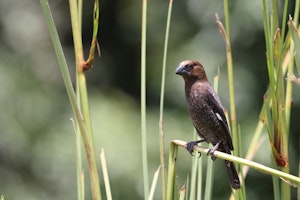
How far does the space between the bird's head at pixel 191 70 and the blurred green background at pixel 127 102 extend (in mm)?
1495

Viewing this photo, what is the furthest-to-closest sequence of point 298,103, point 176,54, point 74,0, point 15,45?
point 15,45, point 176,54, point 298,103, point 74,0

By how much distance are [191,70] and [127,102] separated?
2.09 meters

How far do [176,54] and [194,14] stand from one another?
0.24 m

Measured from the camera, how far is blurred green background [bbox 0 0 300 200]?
3.62 m

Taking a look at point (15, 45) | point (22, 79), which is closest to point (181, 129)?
point (22, 79)

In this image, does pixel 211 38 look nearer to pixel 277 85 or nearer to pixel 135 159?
pixel 135 159

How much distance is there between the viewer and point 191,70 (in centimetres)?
196

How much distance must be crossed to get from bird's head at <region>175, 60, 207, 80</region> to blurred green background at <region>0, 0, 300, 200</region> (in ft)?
4.91

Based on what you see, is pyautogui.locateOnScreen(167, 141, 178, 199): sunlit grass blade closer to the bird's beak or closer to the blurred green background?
the bird's beak

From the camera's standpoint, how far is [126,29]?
4.42 metres

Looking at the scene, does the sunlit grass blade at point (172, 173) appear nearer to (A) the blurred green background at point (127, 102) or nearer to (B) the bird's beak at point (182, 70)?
(B) the bird's beak at point (182, 70)

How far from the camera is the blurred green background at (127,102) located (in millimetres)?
3621

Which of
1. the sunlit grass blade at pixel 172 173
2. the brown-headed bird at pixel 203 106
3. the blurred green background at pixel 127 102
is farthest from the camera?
the blurred green background at pixel 127 102

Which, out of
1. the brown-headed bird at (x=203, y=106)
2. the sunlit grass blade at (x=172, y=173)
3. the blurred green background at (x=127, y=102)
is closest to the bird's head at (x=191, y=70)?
the brown-headed bird at (x=203, y=106)
